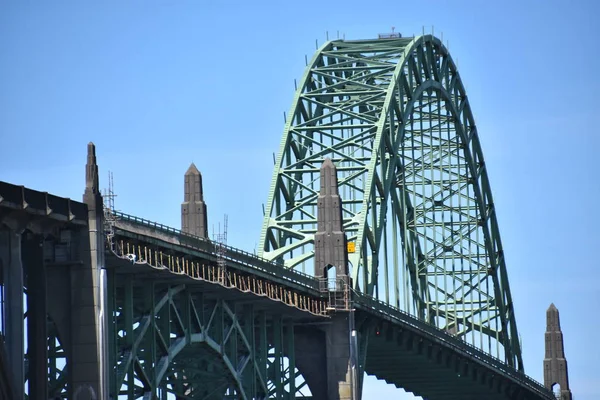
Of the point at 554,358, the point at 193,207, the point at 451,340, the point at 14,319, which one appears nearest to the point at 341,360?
the point at 193,207

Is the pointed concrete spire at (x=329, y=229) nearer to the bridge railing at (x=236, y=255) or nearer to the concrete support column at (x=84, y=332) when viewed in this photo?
the bridge railing at (x=236, y=255)

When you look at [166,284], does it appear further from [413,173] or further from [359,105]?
[413,173]

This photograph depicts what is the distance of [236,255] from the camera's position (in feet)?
348

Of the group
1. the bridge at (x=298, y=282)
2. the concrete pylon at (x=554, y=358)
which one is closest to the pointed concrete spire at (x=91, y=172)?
the bridge at (x=298, y=282)

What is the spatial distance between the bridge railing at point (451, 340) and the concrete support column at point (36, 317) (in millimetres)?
37648

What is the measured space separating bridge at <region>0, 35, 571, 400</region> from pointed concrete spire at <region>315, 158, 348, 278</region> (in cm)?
10

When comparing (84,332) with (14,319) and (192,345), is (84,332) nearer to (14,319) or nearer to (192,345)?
(14,319)

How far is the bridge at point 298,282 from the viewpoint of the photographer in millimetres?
88250

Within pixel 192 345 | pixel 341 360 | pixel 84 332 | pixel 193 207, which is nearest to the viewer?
pixel 84 332

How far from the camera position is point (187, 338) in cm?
10075

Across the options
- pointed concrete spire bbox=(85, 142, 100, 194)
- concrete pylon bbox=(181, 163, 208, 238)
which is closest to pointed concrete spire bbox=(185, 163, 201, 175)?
concrete pylon bbox=(181, 163, 208, 238)

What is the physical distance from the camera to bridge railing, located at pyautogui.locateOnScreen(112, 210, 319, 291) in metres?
96.6

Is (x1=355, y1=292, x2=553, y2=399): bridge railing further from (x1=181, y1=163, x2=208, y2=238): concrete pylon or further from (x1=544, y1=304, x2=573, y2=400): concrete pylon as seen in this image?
(x1=181, y1=163, x2=208, y2=238): concrete pylon

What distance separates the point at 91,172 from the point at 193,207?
28941mm
